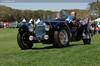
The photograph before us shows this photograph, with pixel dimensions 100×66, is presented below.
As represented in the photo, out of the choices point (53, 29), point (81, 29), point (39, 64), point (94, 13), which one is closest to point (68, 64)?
point (39, 64)

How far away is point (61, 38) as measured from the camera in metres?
17.3

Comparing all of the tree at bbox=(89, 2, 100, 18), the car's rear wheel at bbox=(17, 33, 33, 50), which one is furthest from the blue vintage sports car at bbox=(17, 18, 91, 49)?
the tree at bbox=(89, 2, 100, 18)

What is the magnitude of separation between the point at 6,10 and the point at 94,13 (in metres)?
35.9

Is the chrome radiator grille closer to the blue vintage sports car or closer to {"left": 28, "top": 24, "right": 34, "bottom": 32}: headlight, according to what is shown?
the blue vintage sports car

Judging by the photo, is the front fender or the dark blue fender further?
the dark blue fender

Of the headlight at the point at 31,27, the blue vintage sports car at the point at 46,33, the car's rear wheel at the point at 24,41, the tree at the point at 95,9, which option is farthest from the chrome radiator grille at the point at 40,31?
the tree at the point at 95,9

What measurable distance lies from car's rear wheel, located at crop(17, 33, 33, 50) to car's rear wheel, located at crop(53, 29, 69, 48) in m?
1.45

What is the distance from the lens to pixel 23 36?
1802cm

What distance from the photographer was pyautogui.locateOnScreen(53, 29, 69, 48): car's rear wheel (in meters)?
16.9

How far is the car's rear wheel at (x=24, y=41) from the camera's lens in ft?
58.8

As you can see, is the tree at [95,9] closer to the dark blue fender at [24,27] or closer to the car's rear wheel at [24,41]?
the car's rear wheel at [24,41]

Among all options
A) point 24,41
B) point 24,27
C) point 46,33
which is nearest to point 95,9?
point 24,41

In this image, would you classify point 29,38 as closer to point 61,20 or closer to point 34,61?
point 61,20

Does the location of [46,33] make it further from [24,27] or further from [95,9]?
[95,9]
